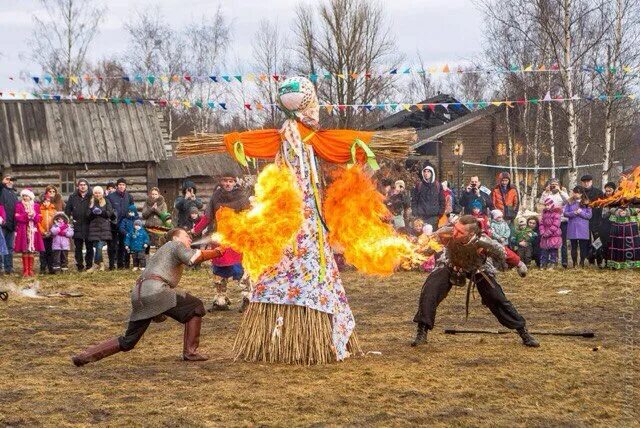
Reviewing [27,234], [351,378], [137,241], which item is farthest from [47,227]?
[351,378]

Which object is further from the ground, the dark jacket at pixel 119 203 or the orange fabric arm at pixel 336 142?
the orange fabric arm at pixel 336 142

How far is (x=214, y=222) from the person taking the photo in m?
11.2

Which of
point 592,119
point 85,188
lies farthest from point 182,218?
point 592,119

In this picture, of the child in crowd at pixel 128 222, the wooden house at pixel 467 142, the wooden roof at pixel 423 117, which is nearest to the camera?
the child in crowd at pixel 128 222

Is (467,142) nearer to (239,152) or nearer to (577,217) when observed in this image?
(577,217)

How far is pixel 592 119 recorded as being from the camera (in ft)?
121

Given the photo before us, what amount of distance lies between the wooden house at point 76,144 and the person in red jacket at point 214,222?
52.8ft

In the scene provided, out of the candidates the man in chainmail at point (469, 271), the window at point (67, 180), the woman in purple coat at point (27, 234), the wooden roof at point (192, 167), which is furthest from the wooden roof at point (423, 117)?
the man in chainmail at point (469, 271)

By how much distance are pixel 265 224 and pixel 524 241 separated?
1004 cm

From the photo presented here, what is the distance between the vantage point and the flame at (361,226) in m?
8.09

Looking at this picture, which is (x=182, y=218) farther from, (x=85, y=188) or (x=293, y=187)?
(x=293, y=187)

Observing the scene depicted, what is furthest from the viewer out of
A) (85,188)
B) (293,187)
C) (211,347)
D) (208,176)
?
(208,176)

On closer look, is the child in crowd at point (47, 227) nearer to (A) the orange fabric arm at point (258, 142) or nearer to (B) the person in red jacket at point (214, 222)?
(B) the person in red jacket at point (214, 222)

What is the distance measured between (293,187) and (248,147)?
1.77 ft
